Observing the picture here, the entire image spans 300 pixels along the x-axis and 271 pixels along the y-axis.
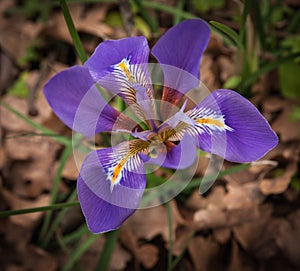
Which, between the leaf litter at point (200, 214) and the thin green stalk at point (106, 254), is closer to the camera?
the thin green stalk at point (106, 254)

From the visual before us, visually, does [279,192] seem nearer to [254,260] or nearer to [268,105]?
[254,260]

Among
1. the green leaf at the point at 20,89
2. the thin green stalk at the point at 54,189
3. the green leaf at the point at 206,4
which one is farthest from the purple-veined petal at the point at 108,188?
A: the green leaf at the point at 206,4

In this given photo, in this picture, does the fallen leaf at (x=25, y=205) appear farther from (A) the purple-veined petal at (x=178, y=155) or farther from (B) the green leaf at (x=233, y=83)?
(B) the green leaf at (x=233, y=83)

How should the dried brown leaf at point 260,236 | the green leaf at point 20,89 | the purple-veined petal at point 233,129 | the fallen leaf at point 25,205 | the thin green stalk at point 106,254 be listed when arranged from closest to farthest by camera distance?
the purple-veined petal at point 233,129
the thin green stalk at point 106,254
the dried brown leaf at point 260,236
the fallen leaf at point 25,205
the green leaf at point 20,89

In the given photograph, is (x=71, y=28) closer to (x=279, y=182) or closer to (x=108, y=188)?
(x=108, y=188)

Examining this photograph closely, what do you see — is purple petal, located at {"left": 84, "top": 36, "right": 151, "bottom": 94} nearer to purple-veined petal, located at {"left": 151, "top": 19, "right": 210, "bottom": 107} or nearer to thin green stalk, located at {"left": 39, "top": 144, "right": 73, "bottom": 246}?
purple-veined petal, located at {"left": 151, "top": 19, "right": 210, "bottom": 107}

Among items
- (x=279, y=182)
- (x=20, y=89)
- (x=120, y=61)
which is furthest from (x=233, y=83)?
(x=20, y=89)

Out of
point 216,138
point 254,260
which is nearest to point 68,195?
point 254,260
